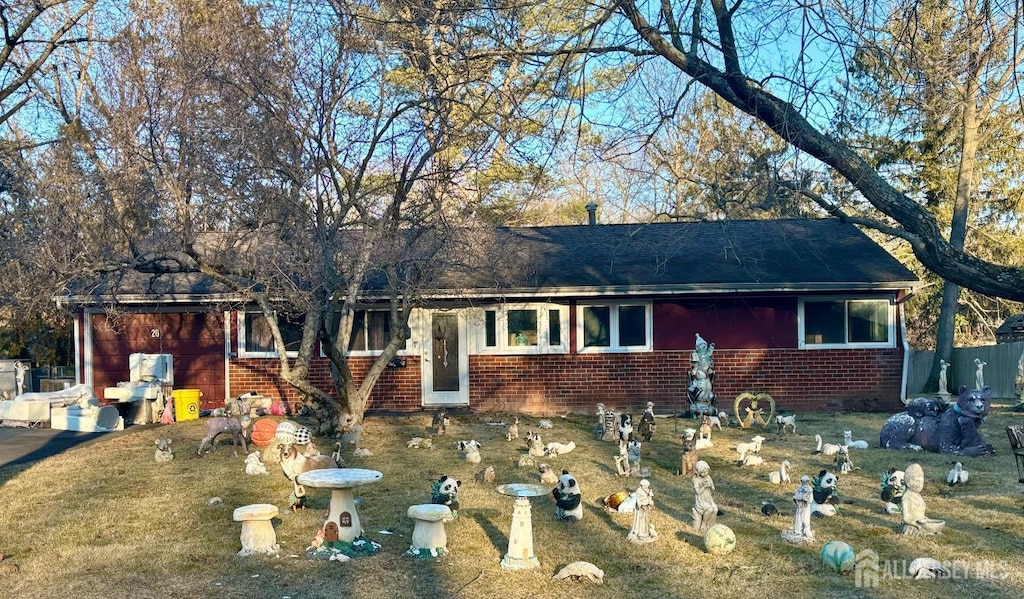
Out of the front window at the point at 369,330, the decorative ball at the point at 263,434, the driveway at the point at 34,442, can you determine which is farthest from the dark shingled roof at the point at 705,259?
the driveway at the point at 34,442

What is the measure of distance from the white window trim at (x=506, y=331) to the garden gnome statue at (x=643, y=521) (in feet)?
32.2

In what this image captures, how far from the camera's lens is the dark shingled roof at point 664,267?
50.8 feet

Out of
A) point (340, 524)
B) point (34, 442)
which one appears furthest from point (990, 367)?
point (34, 442)

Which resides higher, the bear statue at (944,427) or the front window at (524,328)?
the front window at (524,328)

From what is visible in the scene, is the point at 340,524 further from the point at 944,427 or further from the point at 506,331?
the point at 506,331

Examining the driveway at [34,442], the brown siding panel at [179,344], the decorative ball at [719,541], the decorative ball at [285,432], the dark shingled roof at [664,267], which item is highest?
the dark shingled roof at [664,267]

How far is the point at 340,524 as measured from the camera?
6.39m

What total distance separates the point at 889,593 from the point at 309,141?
790 cm

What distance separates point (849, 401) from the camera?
1619cm

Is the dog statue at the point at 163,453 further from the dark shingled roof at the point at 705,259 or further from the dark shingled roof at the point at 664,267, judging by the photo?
the dark shingled roof at the point at 705,259

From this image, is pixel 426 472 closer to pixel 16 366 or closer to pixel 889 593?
pixel 889 593

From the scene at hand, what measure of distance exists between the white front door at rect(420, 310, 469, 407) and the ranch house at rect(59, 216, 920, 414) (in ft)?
0.08

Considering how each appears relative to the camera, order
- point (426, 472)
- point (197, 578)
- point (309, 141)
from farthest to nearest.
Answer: point (309, 141)
point (426, 472)
point (197, 578)

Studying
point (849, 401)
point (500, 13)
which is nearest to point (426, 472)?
point (500, 13)
